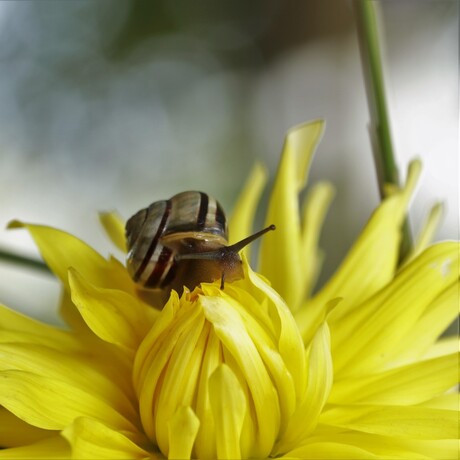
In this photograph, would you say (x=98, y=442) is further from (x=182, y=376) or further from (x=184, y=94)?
(x=184, y=94)

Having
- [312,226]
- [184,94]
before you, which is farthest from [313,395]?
[184,94]

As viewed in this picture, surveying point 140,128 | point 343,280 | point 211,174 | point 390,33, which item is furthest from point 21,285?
point 390,33

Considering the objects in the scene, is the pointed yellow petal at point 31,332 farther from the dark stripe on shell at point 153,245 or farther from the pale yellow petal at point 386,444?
the pale yellow petal at point 386,444

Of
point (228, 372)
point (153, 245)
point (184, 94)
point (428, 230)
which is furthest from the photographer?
point (184, 94)

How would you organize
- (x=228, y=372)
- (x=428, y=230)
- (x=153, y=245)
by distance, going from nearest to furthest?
1. (x=228, y=372)
2. (x=153, y=245)
3. (x=428, y=230)

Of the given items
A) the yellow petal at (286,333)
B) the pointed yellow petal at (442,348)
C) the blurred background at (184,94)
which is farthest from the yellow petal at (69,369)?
the blurred background at (184,94)

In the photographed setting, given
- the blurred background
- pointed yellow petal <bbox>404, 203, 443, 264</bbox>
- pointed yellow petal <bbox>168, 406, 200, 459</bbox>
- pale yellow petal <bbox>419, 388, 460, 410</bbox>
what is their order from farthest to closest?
the blurred background < pointed yellow petal <bbox>404, 203, 443, 264</bbox> < pale yellow petal <bbox>419, 388, 460, 410</bbox> < pointed yellow petal <bbox>168, 406, 200, 459</bbox>

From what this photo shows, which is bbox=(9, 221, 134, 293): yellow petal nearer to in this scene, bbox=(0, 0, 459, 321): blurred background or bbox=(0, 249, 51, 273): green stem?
bbox=(0, 249, 51, 273): green stem

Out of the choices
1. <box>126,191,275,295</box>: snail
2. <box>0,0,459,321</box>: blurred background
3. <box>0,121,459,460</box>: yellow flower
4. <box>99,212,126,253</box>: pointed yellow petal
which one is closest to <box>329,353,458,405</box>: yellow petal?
<box>0,121,459,460</box>: yellow flower
